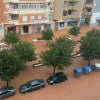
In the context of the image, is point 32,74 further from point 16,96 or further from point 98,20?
point 98,20

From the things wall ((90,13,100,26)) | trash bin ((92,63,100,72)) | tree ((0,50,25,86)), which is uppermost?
wall ((90,13,100,26))

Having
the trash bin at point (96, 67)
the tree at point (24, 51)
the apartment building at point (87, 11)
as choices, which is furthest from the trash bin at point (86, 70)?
the apartment building at point (87, 11)

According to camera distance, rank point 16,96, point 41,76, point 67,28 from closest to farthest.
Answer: point 16,96 → point 41,76 → point 67,28

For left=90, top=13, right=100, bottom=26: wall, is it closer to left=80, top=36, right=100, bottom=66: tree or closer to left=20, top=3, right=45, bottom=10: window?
left=20, top=3, right=45, bottom=10: window

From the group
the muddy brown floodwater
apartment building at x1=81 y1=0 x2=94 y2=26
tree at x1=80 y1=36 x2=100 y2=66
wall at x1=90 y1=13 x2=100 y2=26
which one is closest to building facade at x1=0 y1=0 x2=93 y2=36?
apartment building at x1=81 y1=0 x2=94 y2=26

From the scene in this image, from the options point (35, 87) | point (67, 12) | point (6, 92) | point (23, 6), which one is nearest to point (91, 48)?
point (35, 87)

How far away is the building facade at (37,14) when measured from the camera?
83.9 feet

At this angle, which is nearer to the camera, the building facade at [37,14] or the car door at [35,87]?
the car door at [35,87]

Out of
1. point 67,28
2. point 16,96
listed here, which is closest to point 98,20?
point 67,28

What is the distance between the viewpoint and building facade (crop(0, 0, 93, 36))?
83.9ft

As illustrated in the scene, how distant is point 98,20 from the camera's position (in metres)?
38.6

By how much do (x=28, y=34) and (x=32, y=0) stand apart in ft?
21.7

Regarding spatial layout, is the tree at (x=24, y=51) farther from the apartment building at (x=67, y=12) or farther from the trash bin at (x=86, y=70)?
the apartment building at (x=67, y=12)

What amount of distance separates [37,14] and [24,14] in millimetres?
2517
